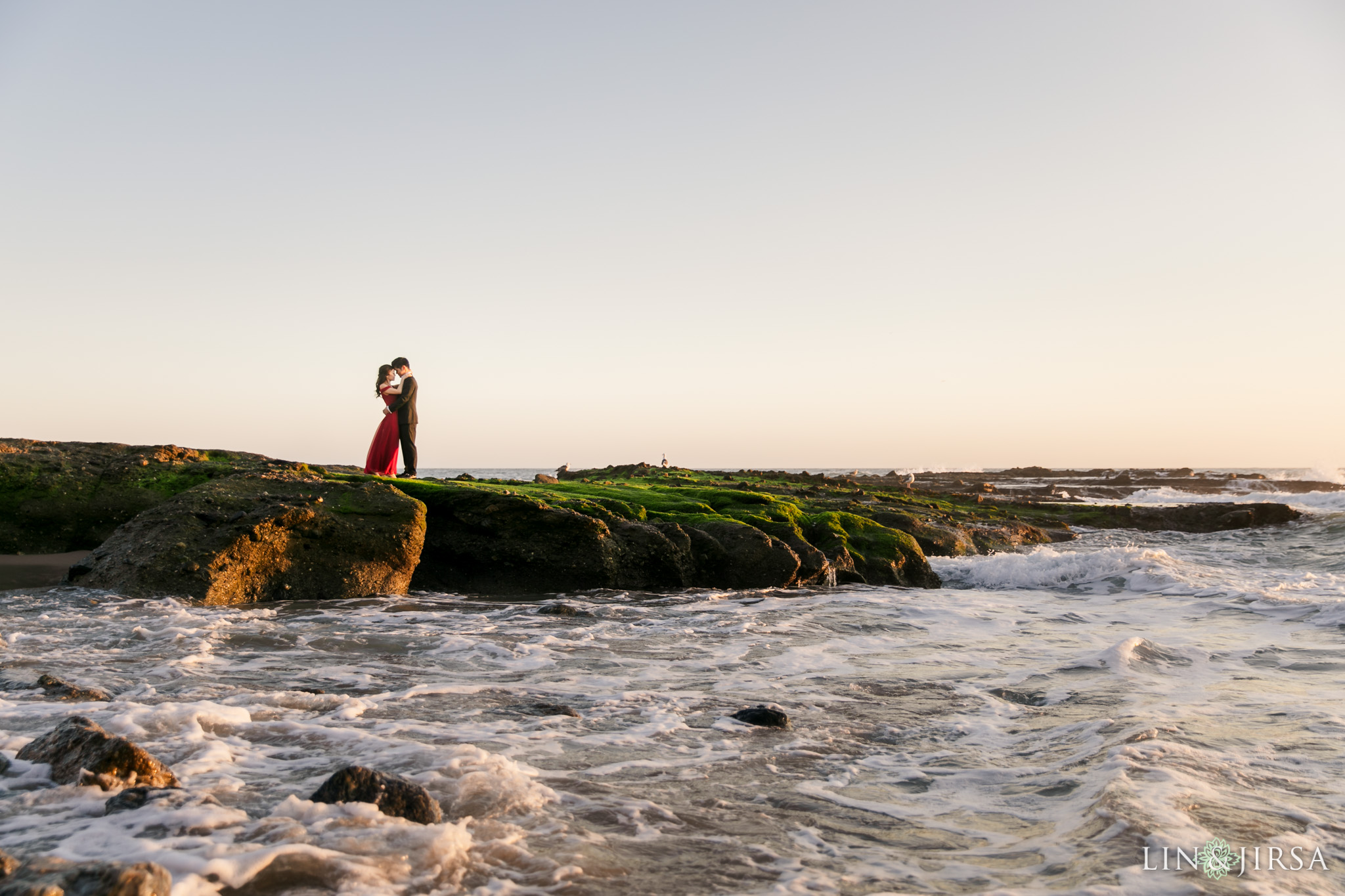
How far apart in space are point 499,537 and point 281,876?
9.92 m

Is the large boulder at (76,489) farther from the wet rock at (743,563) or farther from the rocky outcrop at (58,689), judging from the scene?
the wet rock at (743,563)

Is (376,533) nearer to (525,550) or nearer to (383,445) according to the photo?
(525,550)

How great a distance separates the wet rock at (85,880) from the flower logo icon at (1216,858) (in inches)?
175

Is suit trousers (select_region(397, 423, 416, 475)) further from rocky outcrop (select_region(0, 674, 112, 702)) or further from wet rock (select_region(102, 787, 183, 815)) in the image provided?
wet rock (select_region(102, 787, 183, 815))

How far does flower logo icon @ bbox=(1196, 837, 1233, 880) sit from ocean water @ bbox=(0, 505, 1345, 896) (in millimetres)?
65

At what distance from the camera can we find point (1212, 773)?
16.3 ft

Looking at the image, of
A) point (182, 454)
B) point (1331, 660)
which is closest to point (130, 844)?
point (1331, 660)

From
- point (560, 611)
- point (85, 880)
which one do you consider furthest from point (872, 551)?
point (85, 880)

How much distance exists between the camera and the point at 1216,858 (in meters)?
3.82

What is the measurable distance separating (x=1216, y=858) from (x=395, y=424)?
634 inches

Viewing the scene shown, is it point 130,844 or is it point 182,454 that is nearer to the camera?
point 130,844

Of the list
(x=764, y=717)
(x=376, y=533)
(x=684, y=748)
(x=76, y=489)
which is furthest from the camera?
(x=76, y=489)

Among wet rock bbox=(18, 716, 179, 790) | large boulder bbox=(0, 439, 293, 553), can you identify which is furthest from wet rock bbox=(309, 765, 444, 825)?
large boulder bbox=(0, 439, 293, 553)

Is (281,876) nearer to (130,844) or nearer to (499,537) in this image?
(130,844)
